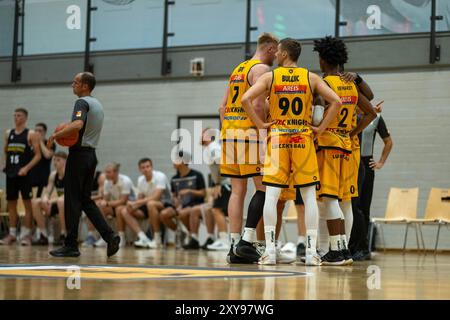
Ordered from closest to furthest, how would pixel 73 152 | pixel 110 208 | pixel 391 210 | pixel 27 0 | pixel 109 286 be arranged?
pixel 109 286 < pixel 73 152 < pixel 391 210 < pixel 110 208 < pixel 27 0

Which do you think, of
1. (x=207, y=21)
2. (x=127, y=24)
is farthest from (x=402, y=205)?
(x=127, y=24)

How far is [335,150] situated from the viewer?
6.75 metres

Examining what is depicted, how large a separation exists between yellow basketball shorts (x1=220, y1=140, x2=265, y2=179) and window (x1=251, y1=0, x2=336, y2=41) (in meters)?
6.33

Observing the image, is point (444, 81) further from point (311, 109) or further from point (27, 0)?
point (27, 0)

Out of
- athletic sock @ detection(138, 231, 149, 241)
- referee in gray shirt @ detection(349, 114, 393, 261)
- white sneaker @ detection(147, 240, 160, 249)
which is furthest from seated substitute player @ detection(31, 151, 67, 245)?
referee in gray shirt @ detection(349, 114, 393, 261)

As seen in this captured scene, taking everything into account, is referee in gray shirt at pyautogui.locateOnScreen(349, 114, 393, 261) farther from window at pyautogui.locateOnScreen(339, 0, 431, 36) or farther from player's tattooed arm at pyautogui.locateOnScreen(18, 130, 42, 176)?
player's tattooed arm at pyautogui.locateOnScreen(18, 130, 42, 176)

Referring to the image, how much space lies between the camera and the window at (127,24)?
46.0 ft

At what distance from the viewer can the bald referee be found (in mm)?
7508

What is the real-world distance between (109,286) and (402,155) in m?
9.14

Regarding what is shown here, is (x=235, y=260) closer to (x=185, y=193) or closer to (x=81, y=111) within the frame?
(x=81, y=111)

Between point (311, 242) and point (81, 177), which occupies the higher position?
point (81, 177)

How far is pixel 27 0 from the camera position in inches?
586

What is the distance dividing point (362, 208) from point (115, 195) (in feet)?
16.8
